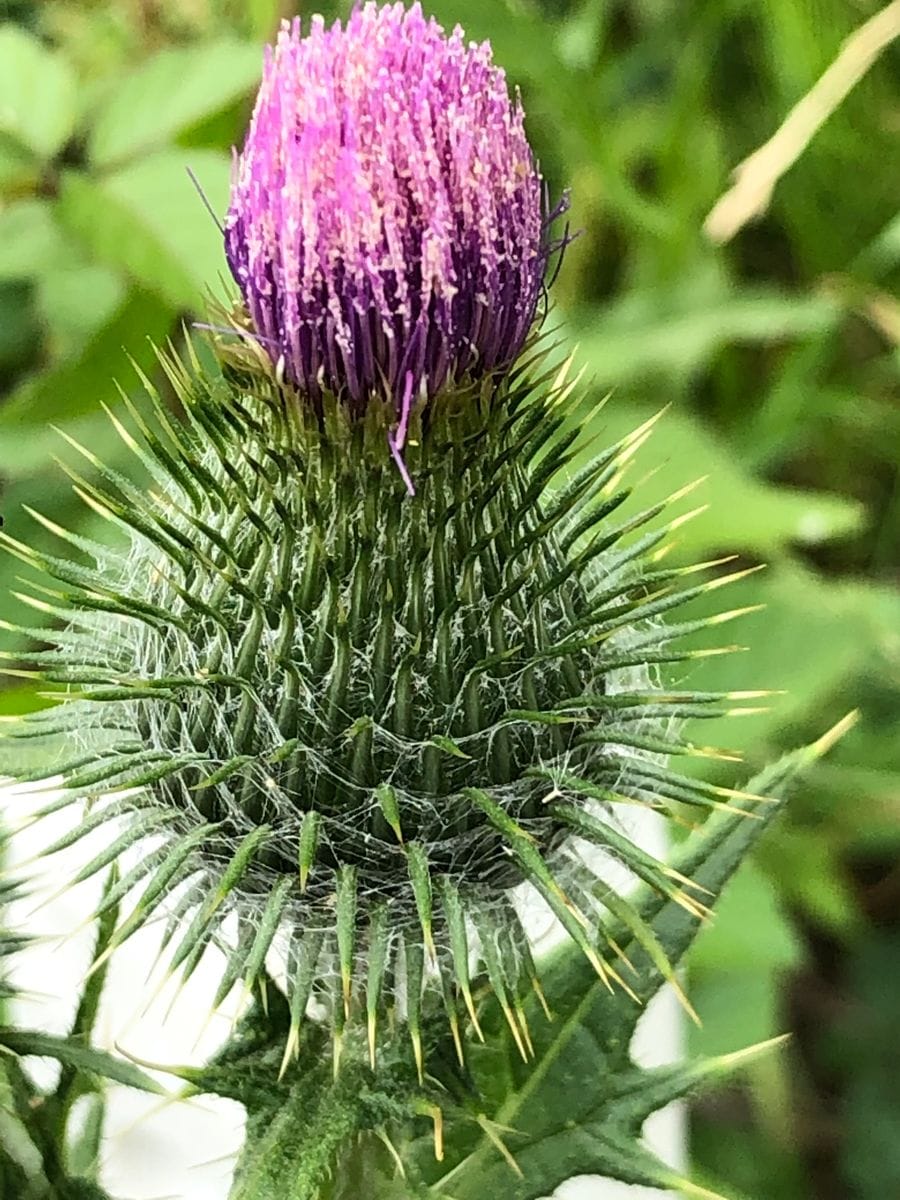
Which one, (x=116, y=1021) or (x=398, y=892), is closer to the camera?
(x=398, y=892)

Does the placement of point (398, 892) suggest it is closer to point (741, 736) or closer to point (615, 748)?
point (615, 748)

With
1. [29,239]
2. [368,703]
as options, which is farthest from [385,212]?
[29,239]

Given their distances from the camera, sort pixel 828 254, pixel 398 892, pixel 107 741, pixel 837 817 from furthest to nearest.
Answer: pixel 828 254, pixel 837 817, pixel 107 741, pixel 398 892

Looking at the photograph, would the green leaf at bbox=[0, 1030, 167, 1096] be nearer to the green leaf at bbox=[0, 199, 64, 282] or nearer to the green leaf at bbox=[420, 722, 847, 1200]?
the green leaf at bbox=[420, 722, 847, 1200]

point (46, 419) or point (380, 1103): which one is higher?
point (46, 419)

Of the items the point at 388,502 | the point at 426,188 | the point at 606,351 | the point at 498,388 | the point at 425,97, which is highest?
the point at 606,351

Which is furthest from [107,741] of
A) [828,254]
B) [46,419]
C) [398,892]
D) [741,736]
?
[828,254]

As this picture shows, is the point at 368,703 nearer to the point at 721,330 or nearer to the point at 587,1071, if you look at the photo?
the point at 587,1071

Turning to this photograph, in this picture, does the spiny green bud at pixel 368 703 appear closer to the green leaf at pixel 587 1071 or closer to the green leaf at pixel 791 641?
the green leaf at pixel 587 1071
